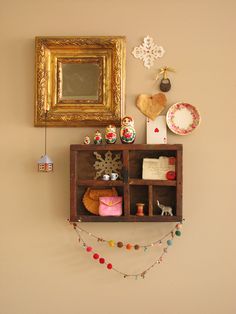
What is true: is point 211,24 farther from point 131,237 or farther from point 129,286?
point 129,286

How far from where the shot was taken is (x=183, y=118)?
164cm

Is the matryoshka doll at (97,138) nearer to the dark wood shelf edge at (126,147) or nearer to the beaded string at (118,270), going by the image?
the dark wood shelf edge at (126,147)

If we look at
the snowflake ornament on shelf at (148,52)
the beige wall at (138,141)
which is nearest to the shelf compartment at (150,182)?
the beige wall at (138,141)

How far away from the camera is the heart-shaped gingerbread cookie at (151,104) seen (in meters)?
1.64

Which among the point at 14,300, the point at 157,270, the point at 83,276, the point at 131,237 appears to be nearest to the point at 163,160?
the point at 131,237

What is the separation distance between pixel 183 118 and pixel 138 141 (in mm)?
217

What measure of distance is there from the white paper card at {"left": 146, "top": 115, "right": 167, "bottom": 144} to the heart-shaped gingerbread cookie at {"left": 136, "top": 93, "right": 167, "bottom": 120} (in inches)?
0.9

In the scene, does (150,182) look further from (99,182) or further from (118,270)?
(118,270)

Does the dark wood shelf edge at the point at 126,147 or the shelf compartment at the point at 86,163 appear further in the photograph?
the shelf compartment at the point at 86,163

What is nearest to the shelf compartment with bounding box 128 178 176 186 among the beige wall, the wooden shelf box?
the wooden shelf box

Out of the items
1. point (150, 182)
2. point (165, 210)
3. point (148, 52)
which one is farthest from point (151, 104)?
point (165, 210)

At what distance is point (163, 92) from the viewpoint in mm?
1651

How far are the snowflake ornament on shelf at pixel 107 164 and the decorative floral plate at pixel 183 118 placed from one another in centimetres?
28

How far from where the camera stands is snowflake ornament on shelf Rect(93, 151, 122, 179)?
5.35ft
